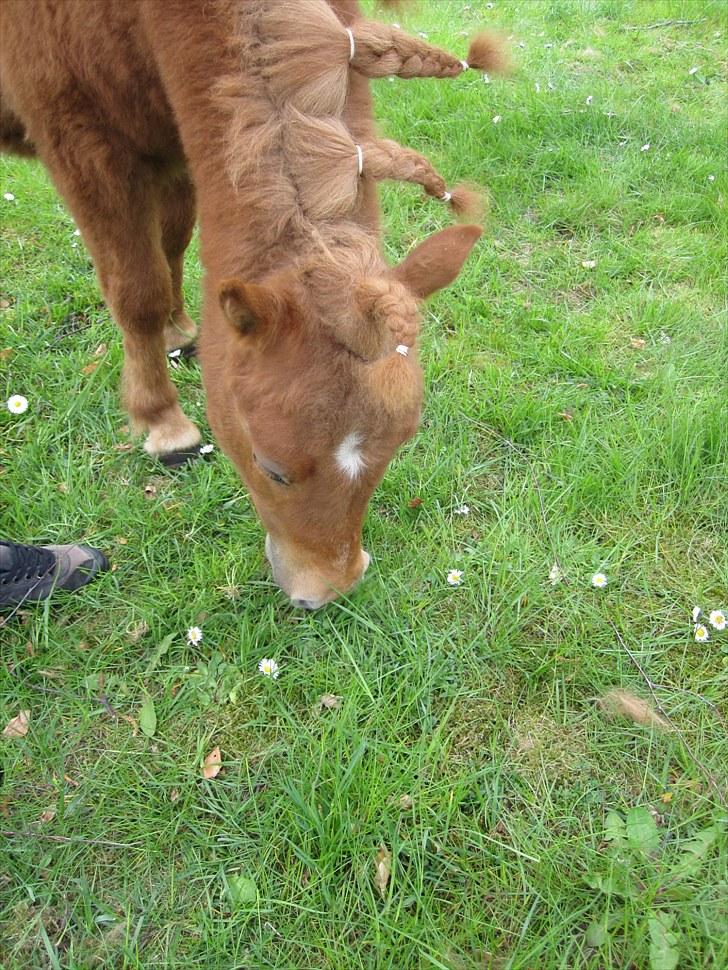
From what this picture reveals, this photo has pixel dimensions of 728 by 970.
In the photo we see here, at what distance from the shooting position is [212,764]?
2213mm

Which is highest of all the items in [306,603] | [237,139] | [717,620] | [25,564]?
[237,139]

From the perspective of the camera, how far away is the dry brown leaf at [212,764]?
7.18 feet

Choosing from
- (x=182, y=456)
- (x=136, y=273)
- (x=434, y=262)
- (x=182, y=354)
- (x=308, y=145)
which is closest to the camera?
(x=308, y=145)

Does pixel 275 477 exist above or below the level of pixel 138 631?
above

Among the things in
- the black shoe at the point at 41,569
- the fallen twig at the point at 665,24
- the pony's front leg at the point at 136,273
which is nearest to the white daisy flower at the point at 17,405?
the pony's front leg at the point at 136,273

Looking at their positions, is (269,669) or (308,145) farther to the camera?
(269,669)

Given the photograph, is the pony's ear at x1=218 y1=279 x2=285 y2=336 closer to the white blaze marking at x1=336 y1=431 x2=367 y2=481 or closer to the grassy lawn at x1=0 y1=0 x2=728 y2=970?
the white blaze marking at x1=336 y1=431 x2=367 y2=481

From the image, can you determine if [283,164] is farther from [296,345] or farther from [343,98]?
[296,345]

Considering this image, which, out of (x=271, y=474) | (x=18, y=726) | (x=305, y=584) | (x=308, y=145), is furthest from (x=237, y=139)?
(x=18, y=726)

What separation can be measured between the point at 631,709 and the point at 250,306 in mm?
1938

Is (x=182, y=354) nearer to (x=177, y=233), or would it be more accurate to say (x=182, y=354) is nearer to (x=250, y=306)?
(x=177, y=233)

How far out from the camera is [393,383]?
1660 millimetres

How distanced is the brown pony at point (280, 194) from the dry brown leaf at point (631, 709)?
106 centimetres

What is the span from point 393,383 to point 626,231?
11.8 ft
